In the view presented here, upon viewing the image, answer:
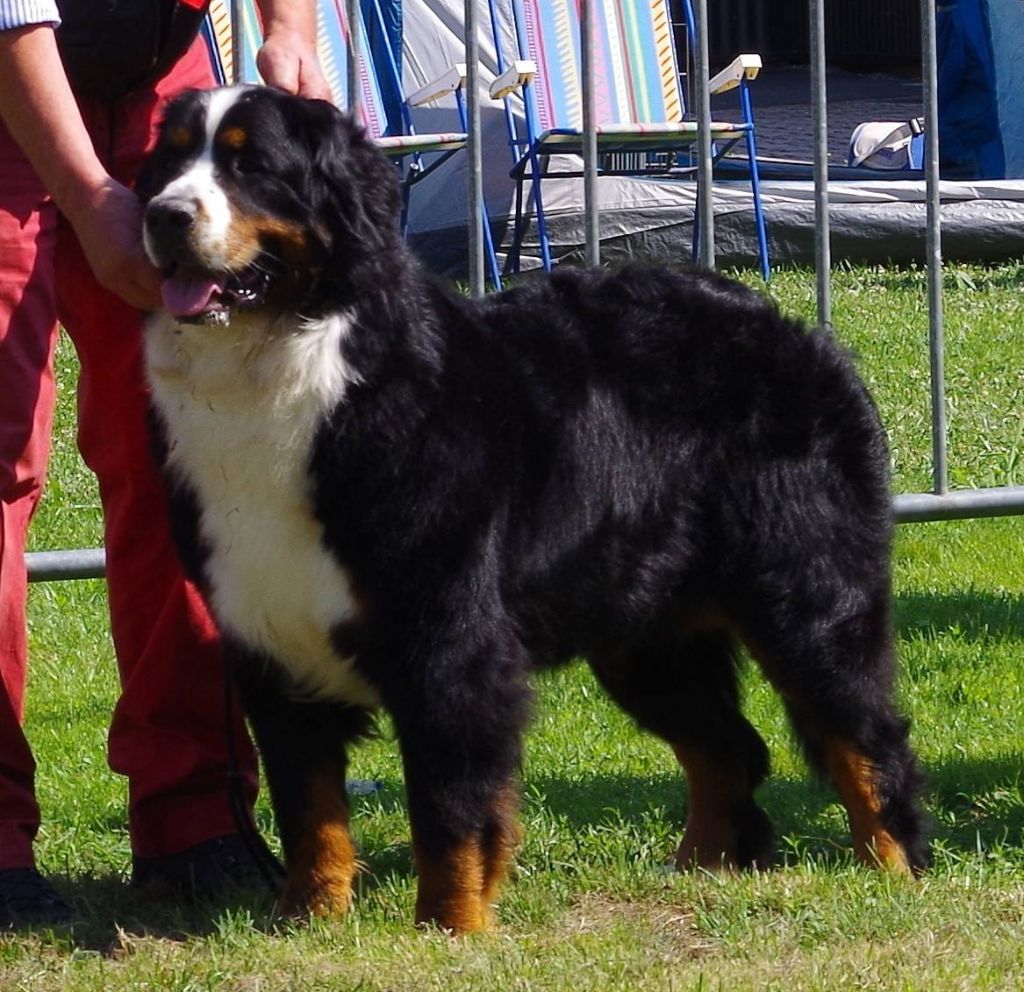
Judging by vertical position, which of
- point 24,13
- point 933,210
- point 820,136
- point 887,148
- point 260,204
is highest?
point 24,13

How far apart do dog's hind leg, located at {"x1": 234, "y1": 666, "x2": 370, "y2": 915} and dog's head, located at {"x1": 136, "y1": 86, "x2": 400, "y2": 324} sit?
0.86 meters

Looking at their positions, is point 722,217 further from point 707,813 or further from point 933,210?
point 707,813

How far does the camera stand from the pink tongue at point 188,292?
3.05 metres

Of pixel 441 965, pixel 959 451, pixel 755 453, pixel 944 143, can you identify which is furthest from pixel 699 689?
pixel 944 143

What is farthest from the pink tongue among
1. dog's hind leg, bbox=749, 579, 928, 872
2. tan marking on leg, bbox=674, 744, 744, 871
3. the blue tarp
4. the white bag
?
the white bag

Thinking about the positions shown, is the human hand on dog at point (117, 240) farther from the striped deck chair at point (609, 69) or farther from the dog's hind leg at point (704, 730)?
the striped deck chair at point (609, 69)

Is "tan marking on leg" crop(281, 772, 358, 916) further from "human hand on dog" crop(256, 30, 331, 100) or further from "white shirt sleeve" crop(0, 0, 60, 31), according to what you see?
Answer: "white shirt sleeve" crop(0, 0, 60, 31)

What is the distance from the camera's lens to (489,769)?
11.0 feet

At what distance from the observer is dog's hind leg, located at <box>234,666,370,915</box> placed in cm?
355

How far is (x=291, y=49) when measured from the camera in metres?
3.49

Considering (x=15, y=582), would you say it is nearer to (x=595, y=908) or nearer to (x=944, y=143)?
(x=595, y=908)

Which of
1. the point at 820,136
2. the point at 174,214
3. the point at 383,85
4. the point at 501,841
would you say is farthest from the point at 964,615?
the point at 383,85

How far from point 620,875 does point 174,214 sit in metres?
1.71

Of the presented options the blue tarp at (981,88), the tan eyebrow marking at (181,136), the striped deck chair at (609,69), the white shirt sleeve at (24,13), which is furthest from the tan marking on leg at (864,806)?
the blue tarp at (981,88)
